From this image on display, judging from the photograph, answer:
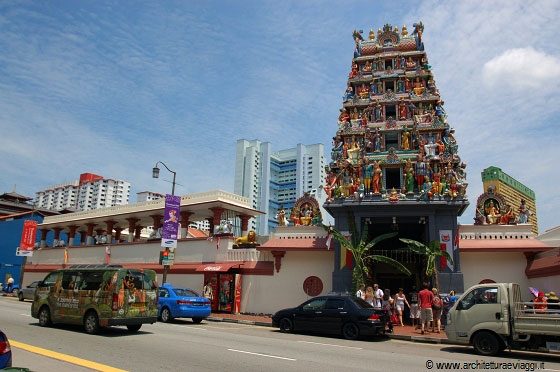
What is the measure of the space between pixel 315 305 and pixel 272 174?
10447cm

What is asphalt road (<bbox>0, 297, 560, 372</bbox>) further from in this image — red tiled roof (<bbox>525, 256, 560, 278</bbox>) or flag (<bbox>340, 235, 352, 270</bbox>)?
flag (<bbox>340, 235, 352, 270</bbox>)

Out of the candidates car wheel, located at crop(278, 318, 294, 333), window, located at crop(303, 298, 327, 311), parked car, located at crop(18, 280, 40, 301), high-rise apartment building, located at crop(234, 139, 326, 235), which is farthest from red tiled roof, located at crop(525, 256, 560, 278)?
high-rise apartment building, located at crop(234, 139, 326, 235)

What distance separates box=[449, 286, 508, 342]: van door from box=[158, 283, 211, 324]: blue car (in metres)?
10.3

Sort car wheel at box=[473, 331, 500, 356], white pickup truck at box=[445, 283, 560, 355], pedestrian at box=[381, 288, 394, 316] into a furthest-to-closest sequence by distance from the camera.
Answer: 1. pedestrian at box=[381, 288, 394, 316]
2. car wheel at box=[473, 331, 500, 356]
3. white pickup truck at box=[445, 283, 560, 355]

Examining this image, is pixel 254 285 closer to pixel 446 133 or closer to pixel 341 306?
pixel 341 306

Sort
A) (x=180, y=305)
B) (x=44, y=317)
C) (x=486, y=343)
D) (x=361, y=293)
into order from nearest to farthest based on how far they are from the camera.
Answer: (x=486, y=343)
(x=44, y=317)
(x=180, y=305)
(x=361, y=293)

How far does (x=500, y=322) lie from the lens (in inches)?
465

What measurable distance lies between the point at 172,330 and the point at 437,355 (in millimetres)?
8523

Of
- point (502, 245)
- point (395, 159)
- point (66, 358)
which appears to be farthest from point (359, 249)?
point (66, 358)

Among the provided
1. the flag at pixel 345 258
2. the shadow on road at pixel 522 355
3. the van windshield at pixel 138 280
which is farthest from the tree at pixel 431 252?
the van windshield at pixel 138 280

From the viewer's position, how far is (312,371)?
862cm

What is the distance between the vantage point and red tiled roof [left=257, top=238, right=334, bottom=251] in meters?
23.8

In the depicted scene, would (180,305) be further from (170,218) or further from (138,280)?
(170,218)

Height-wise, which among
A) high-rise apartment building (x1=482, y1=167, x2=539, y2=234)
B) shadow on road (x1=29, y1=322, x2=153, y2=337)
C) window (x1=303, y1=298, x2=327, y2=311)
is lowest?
shadow on road (x1=29, y1=322, x2=153, y2=337)
